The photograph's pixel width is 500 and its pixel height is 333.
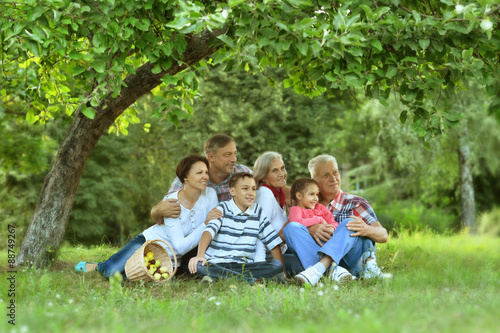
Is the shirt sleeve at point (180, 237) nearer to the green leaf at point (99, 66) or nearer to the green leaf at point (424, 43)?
the green leaf at point (99, 66)

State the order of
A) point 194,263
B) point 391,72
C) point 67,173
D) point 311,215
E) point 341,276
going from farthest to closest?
1. point 67,173
2. point 311,215
3. point 194,263
4. point 341,276
5. point 391,72

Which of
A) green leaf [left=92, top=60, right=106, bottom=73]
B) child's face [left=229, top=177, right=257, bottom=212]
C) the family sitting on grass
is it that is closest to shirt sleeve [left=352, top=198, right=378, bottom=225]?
the family sitting on grass

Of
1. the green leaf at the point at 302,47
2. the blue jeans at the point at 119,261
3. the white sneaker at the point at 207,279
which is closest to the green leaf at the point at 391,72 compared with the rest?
the green leaf at the point at 302,47

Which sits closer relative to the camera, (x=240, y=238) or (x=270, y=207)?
(x=240, y=238)

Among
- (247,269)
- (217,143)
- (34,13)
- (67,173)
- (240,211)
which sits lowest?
(247,269)

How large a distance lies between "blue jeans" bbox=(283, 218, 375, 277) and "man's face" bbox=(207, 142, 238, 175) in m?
1.07

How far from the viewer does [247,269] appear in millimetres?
5105

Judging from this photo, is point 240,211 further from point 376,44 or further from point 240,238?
point 376,44

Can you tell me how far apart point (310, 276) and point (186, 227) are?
1432 mm

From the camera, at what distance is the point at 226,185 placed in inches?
235

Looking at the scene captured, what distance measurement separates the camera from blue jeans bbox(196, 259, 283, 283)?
5.07 meters

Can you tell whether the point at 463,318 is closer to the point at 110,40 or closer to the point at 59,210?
the point at 110,40

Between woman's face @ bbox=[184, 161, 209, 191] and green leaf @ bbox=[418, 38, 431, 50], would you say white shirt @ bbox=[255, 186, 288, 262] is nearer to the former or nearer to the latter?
woman's face @ bbox=[184, 161, 209, 191]

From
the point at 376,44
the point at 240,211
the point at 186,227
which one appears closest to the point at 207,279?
the point at 186,227
